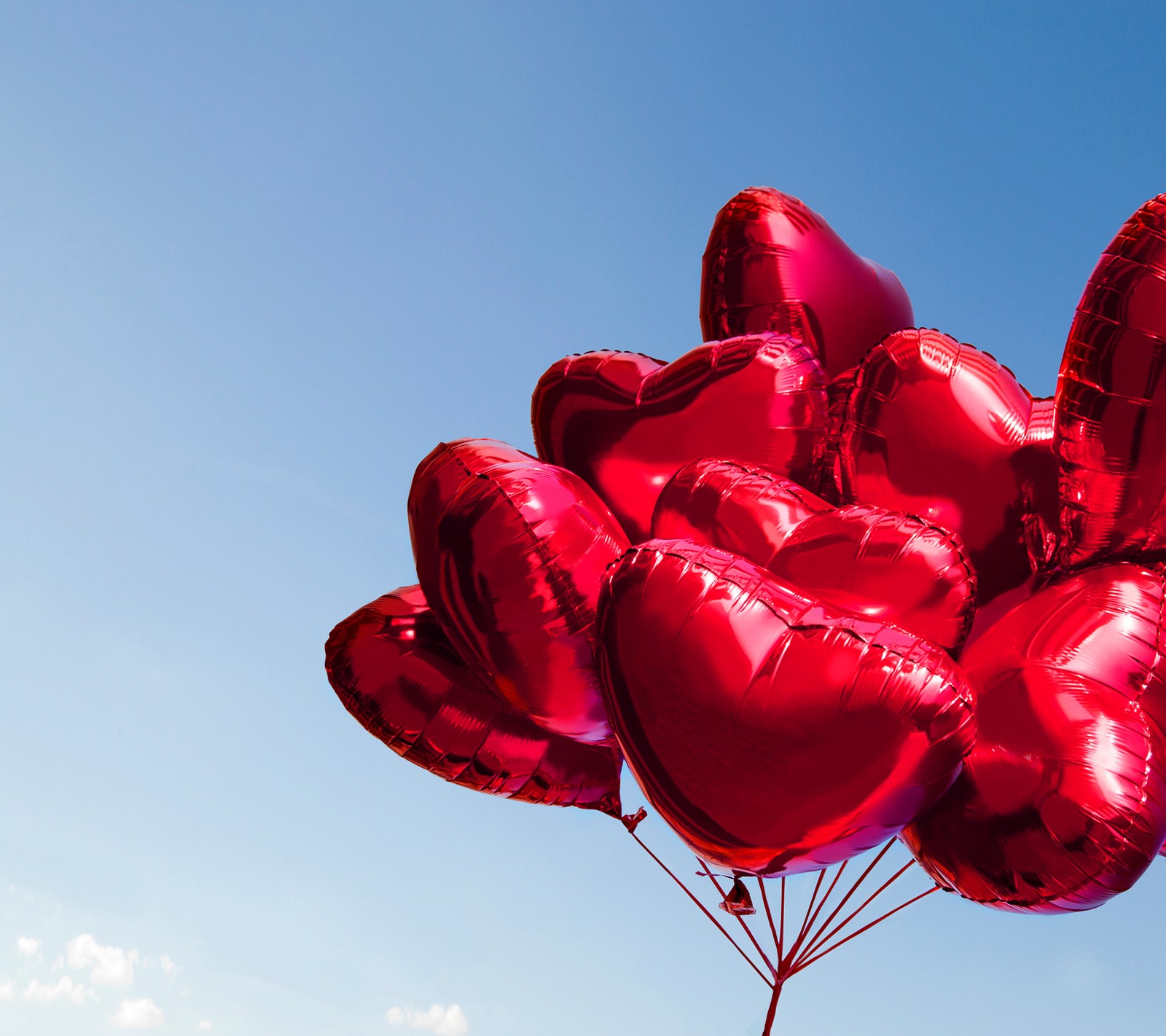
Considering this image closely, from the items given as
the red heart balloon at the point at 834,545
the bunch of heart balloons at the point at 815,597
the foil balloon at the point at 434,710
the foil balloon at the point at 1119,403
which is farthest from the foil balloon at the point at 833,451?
the foil balloon at the point at 434,710

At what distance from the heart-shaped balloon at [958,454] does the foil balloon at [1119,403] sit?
0.45ft

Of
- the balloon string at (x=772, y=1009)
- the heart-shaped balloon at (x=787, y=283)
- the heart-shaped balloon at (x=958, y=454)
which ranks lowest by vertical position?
the balloon string at (x=772, y=1009)

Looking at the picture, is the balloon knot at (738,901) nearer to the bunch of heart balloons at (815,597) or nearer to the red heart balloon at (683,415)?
the bunch of heart balloons at (815,597)

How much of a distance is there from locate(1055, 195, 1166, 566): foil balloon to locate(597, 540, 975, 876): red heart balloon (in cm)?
58

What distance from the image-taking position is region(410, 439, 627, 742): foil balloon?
2.42 m

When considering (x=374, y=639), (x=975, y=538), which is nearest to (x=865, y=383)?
(x=975, y=538)

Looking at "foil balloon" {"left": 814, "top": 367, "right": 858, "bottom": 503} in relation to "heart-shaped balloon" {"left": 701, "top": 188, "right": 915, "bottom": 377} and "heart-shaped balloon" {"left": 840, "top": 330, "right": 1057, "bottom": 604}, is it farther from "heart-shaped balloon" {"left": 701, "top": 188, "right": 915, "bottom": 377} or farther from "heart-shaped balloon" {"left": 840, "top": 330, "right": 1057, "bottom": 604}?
"heart-shaped balloon" {"left": 701, "top": 188, "right": 915, "bottom": 377}

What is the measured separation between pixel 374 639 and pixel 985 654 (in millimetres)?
1543

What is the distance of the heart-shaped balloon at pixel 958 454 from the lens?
254 centimetres

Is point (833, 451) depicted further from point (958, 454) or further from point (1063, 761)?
point (1063, 761)

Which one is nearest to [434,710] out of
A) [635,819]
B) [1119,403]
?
[635,819]

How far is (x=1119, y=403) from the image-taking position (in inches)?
90.7

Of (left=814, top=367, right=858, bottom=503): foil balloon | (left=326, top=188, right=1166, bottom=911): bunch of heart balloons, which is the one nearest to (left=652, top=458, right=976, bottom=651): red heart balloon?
(left=326, top=188, right=1166, bottom=911): bunch of heart balloons

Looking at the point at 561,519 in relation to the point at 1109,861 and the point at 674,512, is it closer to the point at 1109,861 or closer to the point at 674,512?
the point at 674,512
